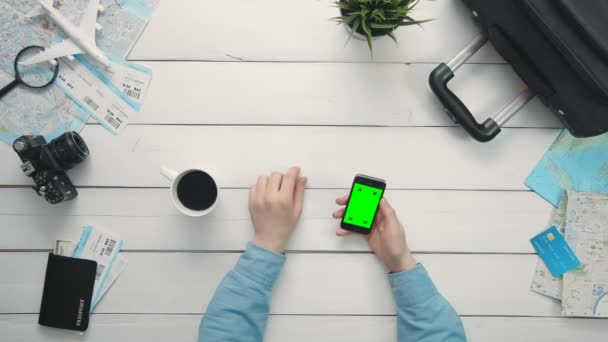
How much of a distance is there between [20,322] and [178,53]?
61 centimetres

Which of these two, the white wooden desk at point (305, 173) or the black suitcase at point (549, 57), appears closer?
the black suitcase at point (549, 57)

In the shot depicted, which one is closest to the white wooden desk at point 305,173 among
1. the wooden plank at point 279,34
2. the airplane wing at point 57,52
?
the wooden plank at point 279,34

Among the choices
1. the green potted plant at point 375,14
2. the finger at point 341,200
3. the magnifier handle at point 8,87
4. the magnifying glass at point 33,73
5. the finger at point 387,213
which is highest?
the green potted plant at point 375,14

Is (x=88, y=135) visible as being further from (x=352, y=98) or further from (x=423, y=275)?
(x=423, y=275)

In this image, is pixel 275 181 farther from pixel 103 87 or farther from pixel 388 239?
pixel 103 87

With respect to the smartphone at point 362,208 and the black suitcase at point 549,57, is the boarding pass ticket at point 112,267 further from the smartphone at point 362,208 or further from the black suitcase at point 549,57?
the black suitcase at point 549,57

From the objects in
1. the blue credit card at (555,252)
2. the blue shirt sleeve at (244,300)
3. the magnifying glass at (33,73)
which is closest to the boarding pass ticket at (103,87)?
the magnifying glass at (33,73)

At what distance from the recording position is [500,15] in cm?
65

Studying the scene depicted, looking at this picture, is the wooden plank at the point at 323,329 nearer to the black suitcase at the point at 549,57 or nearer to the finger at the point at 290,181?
the finger at the point at 290,181

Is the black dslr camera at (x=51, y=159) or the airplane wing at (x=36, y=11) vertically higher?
the airplane wing at (x=36, y=11)

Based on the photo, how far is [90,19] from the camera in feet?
2.39

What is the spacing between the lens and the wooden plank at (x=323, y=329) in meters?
0.76

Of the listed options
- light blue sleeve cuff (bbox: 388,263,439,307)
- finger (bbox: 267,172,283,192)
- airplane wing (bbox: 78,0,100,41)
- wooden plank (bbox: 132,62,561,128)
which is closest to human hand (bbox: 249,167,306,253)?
finger (bbox: 267,172,283,192)

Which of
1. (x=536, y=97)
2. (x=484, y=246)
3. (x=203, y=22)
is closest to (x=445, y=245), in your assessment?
(x=484, y=246)
